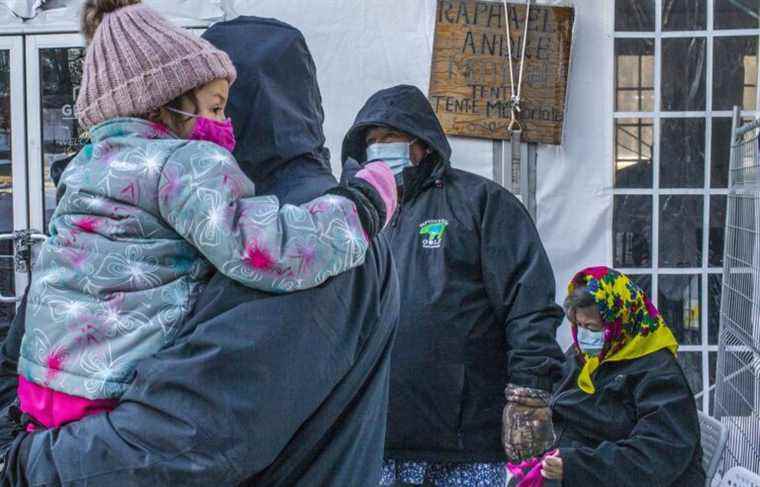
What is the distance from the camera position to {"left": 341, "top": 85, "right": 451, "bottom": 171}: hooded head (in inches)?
152

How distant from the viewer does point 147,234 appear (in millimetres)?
1507

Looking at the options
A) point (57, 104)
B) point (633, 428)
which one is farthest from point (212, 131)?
point (57, 104)

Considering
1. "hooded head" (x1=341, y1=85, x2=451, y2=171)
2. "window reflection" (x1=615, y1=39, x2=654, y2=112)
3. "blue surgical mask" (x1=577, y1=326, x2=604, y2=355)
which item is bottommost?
"blue surgical mask" (x1=577, y1=326, x2=604, y2=355)

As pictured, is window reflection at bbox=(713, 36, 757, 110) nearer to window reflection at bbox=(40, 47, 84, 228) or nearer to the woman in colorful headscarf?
the woman in colorful headscarf

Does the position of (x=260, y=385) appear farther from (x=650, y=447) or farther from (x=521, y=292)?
(x=650, y=447)

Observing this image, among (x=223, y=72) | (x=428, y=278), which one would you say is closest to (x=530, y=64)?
(x=428, y=278)

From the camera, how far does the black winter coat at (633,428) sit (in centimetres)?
352

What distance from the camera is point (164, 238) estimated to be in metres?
1.51

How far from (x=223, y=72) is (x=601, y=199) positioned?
12.9 ft

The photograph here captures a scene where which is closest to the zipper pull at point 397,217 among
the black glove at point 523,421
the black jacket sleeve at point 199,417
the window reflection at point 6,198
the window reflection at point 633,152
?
the black glove at point 523,421

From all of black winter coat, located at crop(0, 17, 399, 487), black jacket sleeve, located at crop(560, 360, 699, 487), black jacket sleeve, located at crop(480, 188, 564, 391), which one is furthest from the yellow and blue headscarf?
black winter coat, located at crop(0, 17, 399, 487)

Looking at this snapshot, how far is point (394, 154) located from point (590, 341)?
1004mm

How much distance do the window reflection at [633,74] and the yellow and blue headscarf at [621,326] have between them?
5.20 feet

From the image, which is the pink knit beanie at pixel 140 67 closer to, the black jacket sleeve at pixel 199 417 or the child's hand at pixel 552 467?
the black jacket sleeve at pixel 199 417
